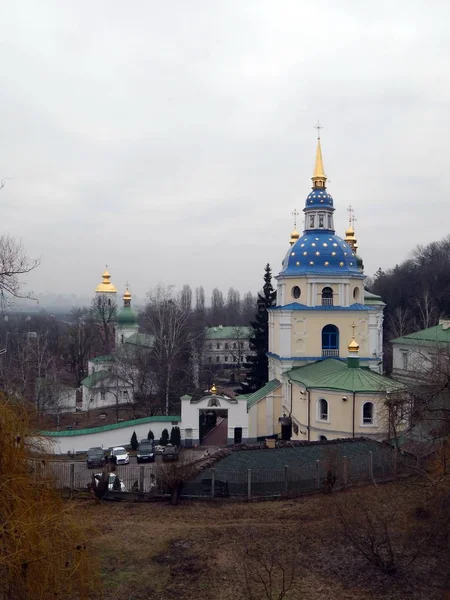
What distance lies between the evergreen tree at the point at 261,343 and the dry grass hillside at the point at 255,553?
20.5 m

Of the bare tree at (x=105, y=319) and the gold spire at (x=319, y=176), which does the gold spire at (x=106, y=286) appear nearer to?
the bare tree at (x=105, y=319)

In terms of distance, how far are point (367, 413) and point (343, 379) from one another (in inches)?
67.0

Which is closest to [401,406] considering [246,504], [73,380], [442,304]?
[246,504]

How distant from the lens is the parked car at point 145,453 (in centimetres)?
2195

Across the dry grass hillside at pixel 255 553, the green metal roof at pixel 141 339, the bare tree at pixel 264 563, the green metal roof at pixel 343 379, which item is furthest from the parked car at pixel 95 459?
the green metal roof at pixel 141 339

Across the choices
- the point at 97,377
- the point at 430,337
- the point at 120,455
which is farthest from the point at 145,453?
the point at 430,337

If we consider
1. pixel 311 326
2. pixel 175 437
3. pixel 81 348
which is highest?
pixel 311 326

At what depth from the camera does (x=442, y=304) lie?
181 feet

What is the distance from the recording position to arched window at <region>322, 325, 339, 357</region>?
2666 centimetres

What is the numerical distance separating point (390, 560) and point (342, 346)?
1725 centimetres

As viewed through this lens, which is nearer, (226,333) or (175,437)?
(175,437)

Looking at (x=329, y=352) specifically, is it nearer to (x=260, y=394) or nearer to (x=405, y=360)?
(x=260, y=394)

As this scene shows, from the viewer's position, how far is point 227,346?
6162cm

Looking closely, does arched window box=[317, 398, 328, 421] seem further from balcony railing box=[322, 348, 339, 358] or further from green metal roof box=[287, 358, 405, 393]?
balcony railing box=[322, 348, 339, 358]
